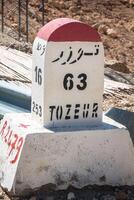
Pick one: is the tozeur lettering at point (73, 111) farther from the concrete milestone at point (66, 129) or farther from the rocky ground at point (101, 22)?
the rocky ground at point (101, 22)

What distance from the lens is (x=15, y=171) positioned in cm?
572

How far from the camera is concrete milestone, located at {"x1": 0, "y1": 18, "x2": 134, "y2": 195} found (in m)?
5.76

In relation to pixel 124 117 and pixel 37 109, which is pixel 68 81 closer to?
pixel 37 109

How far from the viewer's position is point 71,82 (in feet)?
19.3

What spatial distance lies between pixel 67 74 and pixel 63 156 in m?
0.64

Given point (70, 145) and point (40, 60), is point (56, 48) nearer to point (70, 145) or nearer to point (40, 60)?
point (40, 60)

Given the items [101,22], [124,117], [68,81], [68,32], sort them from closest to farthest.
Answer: [68,32] < [68,81] < [124,117] < [101,22]

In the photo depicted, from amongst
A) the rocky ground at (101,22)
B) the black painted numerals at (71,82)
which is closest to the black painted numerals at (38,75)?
the black painted numerals at (71,82)

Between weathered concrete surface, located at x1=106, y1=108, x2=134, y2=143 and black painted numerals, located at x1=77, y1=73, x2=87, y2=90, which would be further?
weathered concrete surface, located at x1=106, y1=108, x2=134, y2=143

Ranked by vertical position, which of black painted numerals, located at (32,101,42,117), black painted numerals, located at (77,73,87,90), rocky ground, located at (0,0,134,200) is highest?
black painted numerals, located at (77,73,87,90)

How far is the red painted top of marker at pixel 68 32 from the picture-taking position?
227 inches

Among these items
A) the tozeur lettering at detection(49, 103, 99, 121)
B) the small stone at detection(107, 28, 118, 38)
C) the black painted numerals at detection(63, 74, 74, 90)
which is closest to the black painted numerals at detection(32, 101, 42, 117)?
the tozeur lettering at detection(49, 103, 99, 121)

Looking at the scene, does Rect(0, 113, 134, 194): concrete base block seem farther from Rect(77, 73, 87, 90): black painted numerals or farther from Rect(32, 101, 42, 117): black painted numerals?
Rect(77, 73, 87, 90): black painted numerals

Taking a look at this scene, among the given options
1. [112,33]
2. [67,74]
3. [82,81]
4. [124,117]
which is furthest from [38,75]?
[112,33]
